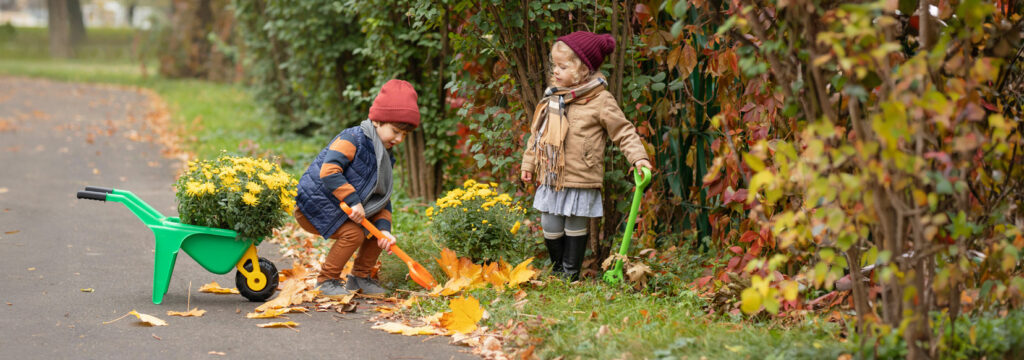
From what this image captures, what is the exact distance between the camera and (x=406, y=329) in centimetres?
405

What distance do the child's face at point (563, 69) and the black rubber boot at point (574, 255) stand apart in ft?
2.64

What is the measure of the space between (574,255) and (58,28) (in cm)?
4486

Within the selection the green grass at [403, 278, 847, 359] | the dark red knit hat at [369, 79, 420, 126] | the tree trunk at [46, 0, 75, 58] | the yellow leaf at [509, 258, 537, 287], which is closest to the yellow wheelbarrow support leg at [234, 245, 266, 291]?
the green grass at [403, 278, 847, 359]

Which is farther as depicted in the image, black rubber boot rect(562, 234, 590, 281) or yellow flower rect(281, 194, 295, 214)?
black rubber boot rect(562, 234, 590, 281)

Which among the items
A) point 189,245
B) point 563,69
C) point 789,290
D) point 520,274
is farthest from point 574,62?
point 189,245

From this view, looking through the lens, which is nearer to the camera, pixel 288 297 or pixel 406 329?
pixel 406 329

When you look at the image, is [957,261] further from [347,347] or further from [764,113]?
[347,347]

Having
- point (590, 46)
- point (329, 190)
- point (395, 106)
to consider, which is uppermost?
point (590, 46)

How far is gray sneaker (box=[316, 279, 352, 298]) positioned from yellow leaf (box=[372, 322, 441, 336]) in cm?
58

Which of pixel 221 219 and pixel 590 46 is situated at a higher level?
pixel 590 46

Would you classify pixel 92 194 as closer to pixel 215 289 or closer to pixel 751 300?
pixel 215 289

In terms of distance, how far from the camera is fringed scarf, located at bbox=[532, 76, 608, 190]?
443 cm

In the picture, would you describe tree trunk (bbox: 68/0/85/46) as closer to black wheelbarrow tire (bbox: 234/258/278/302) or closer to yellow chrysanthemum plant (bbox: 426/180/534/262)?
black wheelbarrow tire (bbox: 234/258/278/302)

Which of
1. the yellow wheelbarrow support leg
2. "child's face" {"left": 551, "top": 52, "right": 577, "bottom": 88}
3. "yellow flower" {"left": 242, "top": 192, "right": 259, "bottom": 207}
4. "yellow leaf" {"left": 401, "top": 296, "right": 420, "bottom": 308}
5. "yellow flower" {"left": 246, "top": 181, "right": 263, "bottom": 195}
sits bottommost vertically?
"yellow leaf" {"left": 401, "top": 296, "right": 420, "bottom": 308}
